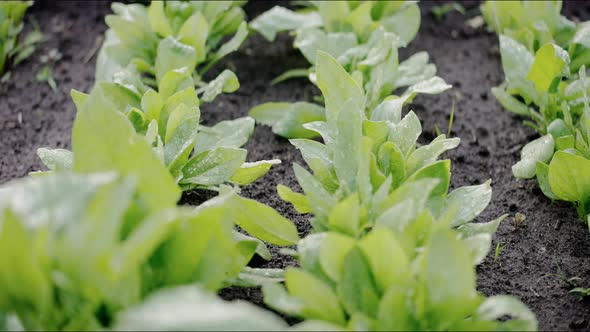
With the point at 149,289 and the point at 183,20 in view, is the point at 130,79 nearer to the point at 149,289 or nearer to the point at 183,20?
the point at 183,20

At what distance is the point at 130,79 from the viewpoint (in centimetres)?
189

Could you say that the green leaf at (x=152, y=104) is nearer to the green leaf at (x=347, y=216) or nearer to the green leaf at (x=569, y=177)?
the green leaf at (x=347, y=216)

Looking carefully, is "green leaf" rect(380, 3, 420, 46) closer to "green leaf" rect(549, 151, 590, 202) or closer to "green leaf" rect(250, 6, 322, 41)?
"green leaf" rect(250, 6, 322, 41)

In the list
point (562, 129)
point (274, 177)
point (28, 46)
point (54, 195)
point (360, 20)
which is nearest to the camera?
point (54, 195)

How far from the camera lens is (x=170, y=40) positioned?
1.97 meters

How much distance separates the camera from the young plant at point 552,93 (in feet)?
5.44

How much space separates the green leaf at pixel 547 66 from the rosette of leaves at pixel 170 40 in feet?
2.75

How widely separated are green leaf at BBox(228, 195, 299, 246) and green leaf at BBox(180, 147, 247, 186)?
124 millimetres

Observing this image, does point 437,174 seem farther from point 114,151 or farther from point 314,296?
point 114,151

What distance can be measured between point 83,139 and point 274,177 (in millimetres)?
879

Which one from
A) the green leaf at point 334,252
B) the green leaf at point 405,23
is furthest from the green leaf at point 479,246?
the green leaf at point 405,23

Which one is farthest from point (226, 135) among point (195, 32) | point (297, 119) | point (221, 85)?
point (195, 32)

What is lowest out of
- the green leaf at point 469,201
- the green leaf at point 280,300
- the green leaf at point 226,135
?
the green leaf at point 226,135

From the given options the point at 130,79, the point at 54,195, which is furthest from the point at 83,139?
the point at 130,79
